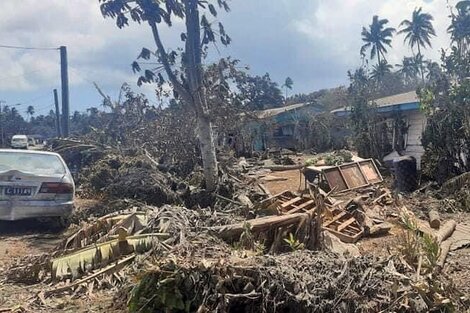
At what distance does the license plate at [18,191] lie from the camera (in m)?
7.82

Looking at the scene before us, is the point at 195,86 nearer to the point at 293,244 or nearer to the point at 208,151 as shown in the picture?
the point at 208,151

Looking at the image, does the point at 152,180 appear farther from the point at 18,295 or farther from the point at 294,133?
the point at 294,133

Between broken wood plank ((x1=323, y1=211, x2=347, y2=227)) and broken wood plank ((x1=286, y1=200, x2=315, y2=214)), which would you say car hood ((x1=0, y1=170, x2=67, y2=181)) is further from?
broken wood plank ((x1=323, y1=211, x2=347, y2=227))

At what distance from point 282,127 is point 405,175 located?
2314 centimetres

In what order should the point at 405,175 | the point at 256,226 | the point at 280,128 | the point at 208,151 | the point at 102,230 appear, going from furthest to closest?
the point at 280,128, the point at 405,175, the point at 208,151, the point at 102,230, the point at 256,226

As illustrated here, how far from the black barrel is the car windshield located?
9423 mm

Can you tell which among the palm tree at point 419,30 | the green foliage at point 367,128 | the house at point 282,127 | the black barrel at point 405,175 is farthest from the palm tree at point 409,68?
the black barrel at point 405,175

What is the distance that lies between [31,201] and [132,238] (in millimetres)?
3178

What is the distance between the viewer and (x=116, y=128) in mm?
22391

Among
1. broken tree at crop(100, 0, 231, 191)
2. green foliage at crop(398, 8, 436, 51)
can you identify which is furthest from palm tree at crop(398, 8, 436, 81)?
broken tree at crop(100, 0, 231, 191)

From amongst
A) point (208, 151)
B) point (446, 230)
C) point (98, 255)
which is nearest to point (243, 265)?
point (98, 255)

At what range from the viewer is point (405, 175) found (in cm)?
1430

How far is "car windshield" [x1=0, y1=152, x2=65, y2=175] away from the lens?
8375mm

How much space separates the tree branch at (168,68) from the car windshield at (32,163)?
176 inches
